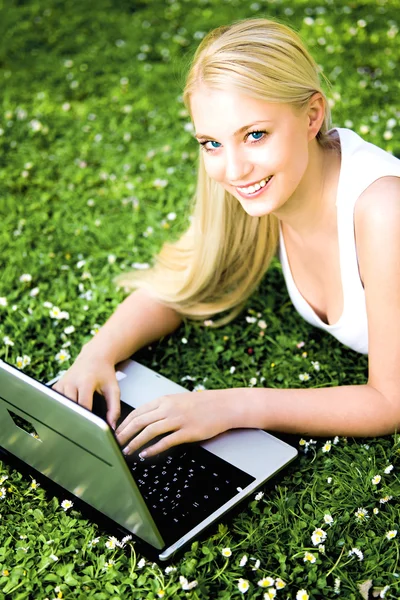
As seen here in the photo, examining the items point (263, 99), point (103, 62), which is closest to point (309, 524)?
point (263, 99)

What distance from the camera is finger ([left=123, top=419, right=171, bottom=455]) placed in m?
2.42

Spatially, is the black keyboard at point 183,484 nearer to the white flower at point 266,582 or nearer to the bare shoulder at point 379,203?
the white flower at point 266,582

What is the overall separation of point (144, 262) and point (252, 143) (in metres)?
1.62

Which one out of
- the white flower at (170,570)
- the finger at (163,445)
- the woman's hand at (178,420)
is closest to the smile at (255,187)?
the woman's hand at (178,420)

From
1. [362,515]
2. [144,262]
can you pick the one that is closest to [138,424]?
→ [362,515]

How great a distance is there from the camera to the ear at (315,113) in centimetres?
236

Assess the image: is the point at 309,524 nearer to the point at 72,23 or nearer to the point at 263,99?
the point at 263,99

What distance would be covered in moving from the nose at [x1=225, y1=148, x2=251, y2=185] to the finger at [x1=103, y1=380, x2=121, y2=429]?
88 centimetres

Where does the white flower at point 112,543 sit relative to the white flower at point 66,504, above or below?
above

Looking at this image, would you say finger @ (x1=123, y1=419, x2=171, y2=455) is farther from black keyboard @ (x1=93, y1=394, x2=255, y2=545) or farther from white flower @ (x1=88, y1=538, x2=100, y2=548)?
white flower @ (x1=88, y1=538, x2=100, y2=548)

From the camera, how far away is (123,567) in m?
2.35

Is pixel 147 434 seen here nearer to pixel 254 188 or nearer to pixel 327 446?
pixel 327 446

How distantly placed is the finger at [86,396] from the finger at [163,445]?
0.31 meters

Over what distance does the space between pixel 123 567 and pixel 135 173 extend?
107 inches
